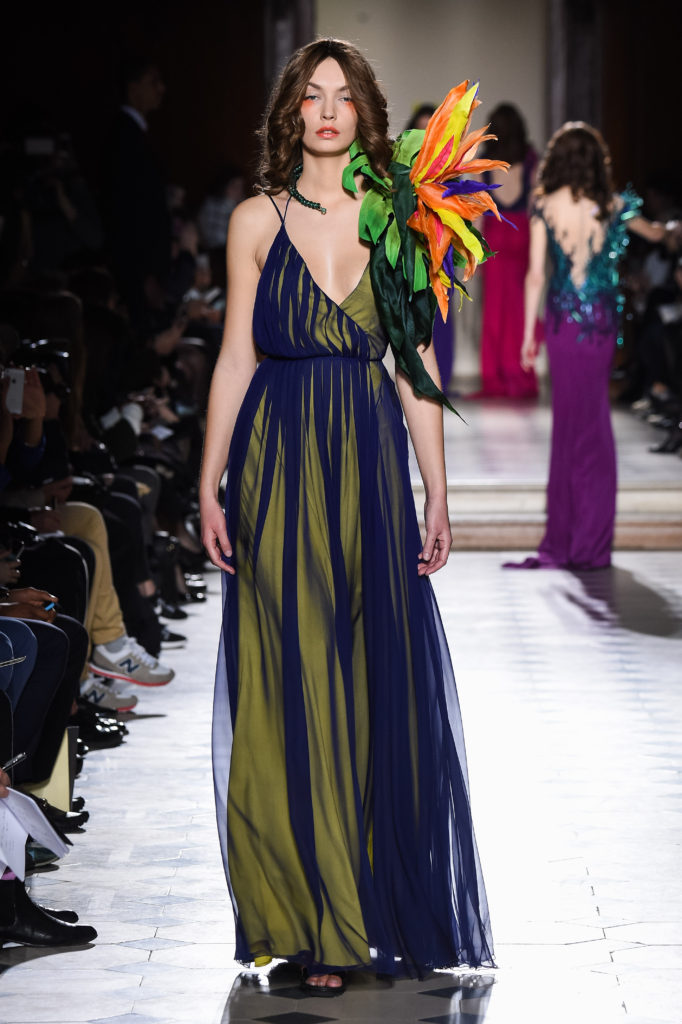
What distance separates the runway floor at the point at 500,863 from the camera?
2.82 metres

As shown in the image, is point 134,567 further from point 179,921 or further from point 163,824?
point 179,921

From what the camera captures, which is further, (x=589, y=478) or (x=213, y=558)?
(x=589, y=478)

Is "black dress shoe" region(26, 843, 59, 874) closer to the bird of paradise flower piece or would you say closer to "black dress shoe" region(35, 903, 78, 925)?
"black dress shoe" region(35, 903, 78, 925)

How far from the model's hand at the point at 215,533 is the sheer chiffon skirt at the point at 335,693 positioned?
0.03m

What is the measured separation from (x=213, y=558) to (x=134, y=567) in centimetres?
242

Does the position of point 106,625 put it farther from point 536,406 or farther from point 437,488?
point 536,406

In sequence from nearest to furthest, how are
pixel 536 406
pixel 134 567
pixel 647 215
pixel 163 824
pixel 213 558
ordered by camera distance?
pixel 213 558, pixel 163 824, pixel 134 567, pixel 536 406, pixel 647 215

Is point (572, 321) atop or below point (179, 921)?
atop

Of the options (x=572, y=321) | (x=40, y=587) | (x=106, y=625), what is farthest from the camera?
(x=572, y=321)

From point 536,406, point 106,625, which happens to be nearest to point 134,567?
point 106,625

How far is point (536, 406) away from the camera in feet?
39.4

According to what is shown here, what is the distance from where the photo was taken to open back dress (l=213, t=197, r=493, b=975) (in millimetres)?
2889

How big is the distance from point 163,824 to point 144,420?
9.79 ft

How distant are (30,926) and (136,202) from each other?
17.4ft
